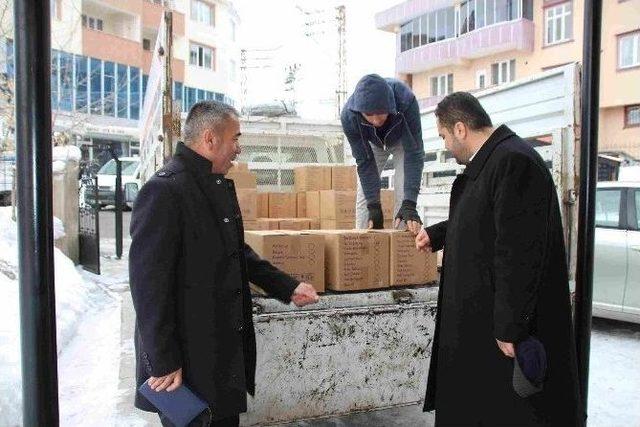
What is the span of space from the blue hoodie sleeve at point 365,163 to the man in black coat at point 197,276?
1.70 meters

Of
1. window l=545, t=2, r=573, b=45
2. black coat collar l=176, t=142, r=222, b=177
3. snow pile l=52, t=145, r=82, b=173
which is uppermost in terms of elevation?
window l=545, t=2, r=573, b=45

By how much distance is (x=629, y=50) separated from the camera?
76.6ft

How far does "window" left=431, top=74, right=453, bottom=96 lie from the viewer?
1141 inches

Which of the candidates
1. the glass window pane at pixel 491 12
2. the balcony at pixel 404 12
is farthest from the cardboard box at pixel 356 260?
the balcony at pixel 404 12

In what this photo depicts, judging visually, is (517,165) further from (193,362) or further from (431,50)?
(431,50)

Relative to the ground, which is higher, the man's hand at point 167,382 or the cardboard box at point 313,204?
the cardboard box at point 313,204

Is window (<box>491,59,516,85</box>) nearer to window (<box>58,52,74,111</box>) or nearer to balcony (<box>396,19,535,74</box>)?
balcony (<box>396,19,535,74</box>)

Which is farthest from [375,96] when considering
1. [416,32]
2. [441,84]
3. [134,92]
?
[416,32]

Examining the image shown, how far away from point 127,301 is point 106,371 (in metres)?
2.15

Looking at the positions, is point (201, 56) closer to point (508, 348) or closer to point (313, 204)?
point (313, 204)

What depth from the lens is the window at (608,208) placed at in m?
6.00

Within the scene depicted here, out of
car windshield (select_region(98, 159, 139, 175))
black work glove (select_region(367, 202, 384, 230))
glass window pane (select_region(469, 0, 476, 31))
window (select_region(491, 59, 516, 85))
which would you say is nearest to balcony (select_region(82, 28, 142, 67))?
car windshield (select_region(98, 159, 139, 175))

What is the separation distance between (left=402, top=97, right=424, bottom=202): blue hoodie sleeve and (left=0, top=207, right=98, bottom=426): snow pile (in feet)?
7.88

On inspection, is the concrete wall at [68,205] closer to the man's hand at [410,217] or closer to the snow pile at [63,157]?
the snow pile at [63,157]
